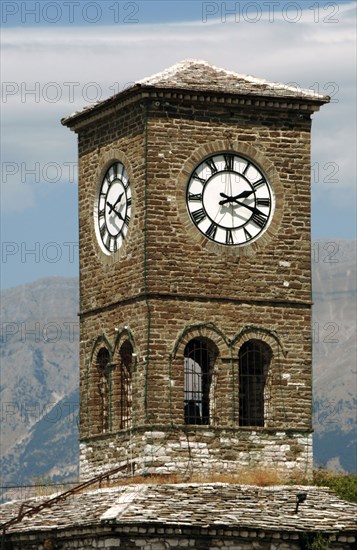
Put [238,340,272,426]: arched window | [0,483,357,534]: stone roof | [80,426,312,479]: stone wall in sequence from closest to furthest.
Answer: [0,483,357,534]: stone roof < [80,426,312,479]: stone wall < [238,340,272,426]: arched window

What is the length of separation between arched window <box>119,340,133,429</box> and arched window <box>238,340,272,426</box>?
3.17 meters

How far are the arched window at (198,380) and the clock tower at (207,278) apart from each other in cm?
4

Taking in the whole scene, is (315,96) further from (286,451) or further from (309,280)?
(286,451)

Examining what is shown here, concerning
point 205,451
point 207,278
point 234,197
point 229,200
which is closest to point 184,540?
point 205,451

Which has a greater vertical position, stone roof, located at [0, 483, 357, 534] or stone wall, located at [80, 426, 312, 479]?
stone wall, located at [80, 426, 312, 479]

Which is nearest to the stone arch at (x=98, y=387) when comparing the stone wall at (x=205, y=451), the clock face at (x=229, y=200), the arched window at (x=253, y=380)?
the stone wall at (x=205, y=451)

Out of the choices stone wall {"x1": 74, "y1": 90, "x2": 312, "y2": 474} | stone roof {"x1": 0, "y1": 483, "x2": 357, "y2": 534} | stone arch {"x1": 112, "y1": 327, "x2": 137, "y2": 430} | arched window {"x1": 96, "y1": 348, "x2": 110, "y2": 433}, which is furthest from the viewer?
arched window {"x1": 96, "y1": 348, "x2": 110, "y2": 433}

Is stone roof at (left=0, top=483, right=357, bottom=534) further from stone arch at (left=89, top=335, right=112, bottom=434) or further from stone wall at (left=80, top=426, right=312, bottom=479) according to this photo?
stone arch at (left=89, top=335, right=112, bottom=434)

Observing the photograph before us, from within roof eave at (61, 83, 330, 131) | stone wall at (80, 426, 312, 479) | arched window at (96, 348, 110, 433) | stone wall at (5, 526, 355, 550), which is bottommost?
stone wall at (5, 526, 355, 550)

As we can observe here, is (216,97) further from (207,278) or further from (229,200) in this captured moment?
(207,278)

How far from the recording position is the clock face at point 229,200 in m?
58.0

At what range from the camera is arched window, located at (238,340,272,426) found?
58.4 meters

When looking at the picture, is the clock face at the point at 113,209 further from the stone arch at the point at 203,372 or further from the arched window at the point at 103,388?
the stone arch at the point at 203,372

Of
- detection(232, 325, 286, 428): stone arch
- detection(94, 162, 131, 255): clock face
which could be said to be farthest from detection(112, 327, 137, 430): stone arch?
detection(232, 325, 286, 428): stone arch
